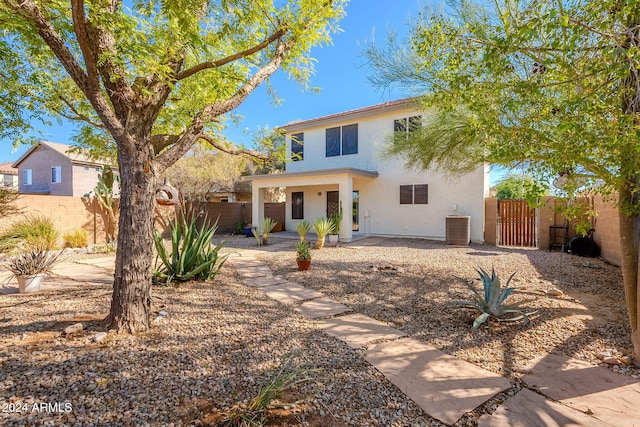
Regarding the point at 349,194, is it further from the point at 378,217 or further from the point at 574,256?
the point at 574,256

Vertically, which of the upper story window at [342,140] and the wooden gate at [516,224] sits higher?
the upper story window at [342,140]

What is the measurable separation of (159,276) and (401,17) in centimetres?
617

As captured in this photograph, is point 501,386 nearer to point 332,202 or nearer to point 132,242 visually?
point 132,242

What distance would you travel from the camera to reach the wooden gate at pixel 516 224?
10.9 metres

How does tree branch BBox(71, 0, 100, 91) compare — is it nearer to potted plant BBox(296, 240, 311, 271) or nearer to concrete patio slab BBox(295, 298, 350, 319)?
concrete patio slab BBox(295, 298, 350, 319)

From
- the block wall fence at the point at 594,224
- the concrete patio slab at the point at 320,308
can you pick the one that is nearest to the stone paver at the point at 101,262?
the concrete patio slab at the point at 320,308

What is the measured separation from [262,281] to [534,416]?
4707 mm

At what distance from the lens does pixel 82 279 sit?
5.68m

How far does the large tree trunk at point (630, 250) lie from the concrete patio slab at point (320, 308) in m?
3.02

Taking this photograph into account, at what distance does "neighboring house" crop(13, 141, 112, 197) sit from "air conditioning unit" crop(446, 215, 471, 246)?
2172 centimetres

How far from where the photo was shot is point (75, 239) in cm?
994

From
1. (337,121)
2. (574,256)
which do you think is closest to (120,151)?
(574,256)

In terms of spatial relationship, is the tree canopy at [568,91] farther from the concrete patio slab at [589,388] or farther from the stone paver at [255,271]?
the stone paver at [255,271]

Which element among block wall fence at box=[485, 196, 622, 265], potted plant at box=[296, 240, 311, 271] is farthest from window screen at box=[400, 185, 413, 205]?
potted plant at box=[296, 240, 311, 271]
